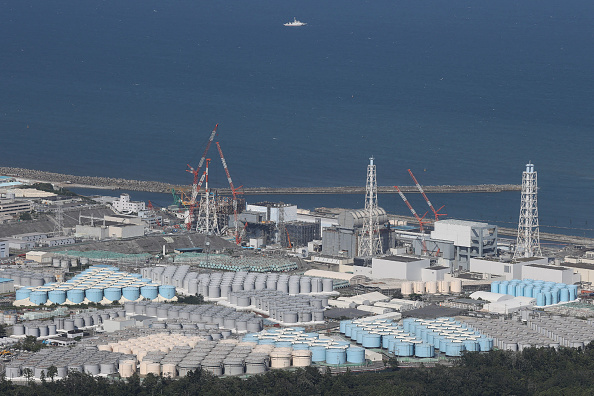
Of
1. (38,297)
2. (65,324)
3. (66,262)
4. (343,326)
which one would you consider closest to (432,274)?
(343,326)

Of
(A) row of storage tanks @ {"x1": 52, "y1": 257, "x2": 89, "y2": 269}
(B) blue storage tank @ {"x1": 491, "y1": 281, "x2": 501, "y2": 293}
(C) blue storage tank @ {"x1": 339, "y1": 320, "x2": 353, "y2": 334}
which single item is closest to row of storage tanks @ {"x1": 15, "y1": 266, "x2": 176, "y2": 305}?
(A) row of storage tanks @ {"x1": 52, "y1": 257, "x2": 89, "y2": 269}

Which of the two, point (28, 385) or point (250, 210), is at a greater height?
point (250, 210)

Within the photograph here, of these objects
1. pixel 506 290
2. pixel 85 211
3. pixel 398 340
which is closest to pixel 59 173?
pixel 85 211

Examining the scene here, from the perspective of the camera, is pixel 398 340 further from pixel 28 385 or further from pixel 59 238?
pixel 59 238

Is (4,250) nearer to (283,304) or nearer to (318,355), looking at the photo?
(283,304)

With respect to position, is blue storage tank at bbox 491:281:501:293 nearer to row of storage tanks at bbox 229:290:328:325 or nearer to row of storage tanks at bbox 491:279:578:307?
row of storage tanks at bbox 491:279:578:307

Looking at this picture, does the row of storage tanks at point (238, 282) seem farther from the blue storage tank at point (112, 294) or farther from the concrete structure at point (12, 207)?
the concrete structure at point (12, 207)
